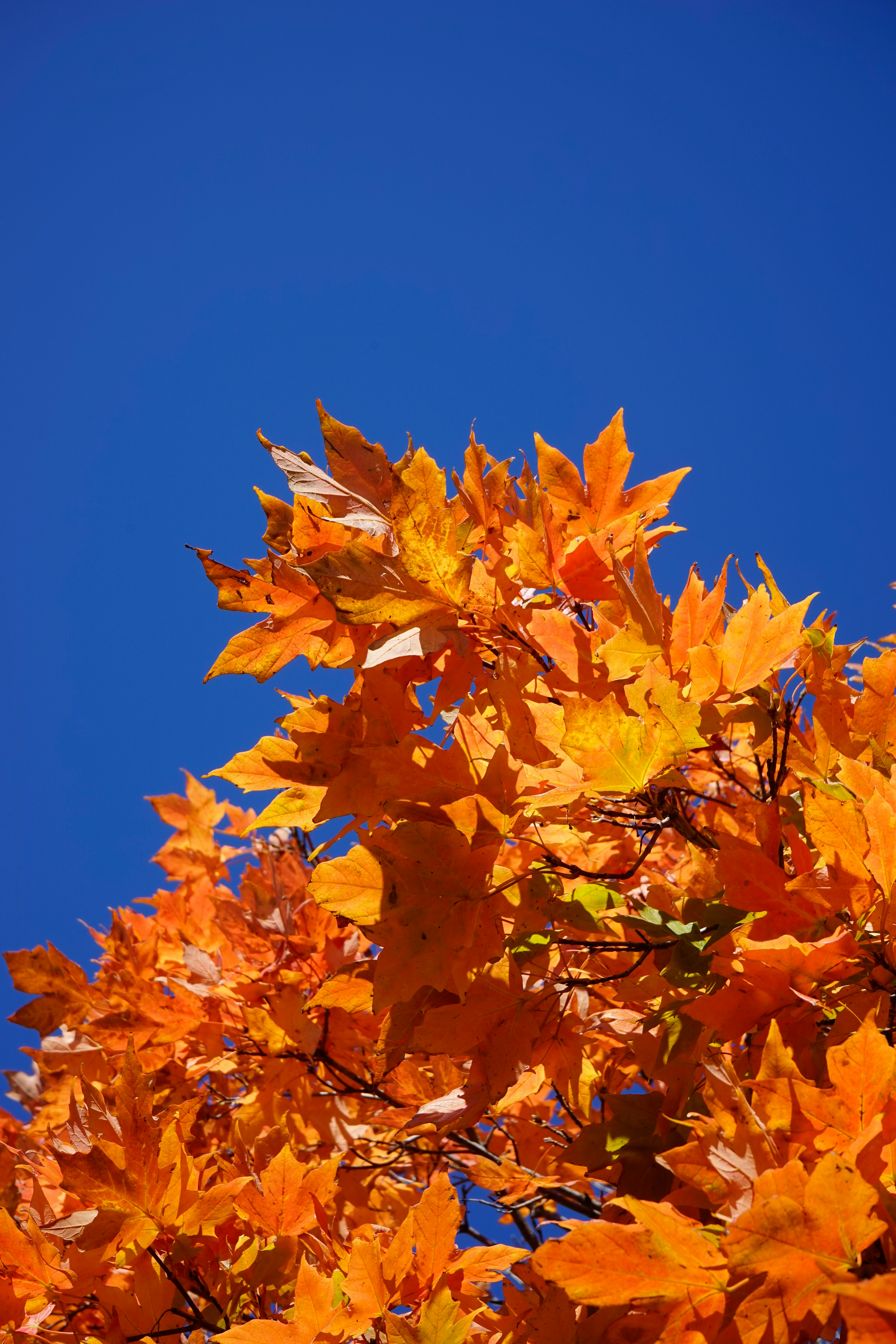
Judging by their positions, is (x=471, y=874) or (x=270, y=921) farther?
(x=270, y=921)

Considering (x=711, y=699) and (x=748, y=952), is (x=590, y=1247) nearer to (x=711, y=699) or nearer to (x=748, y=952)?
(x=748, y=952)

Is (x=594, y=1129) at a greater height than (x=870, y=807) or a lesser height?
lesser

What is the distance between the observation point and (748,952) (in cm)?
76

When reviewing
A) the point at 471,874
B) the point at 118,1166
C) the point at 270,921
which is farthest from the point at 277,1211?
the point at 471,874

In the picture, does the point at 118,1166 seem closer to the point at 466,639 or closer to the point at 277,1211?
→ the point at 277,1211

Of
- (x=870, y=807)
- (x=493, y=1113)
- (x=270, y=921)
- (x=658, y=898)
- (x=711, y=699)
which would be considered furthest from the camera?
(x=270, y=921)

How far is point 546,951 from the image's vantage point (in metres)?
0.91

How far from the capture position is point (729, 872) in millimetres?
829

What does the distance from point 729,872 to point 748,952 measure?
9 cm

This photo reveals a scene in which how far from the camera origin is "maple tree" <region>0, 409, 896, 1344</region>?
651 mm

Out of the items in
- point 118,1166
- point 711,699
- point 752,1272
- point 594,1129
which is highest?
point 711,699

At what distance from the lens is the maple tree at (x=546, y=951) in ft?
2.14

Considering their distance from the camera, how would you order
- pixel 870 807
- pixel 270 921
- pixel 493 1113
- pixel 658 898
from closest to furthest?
pixel 870 807 → pixel 658 898 → pixel 493 1113 → pixel 270 921

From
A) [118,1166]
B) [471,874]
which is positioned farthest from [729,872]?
[118,1166]
